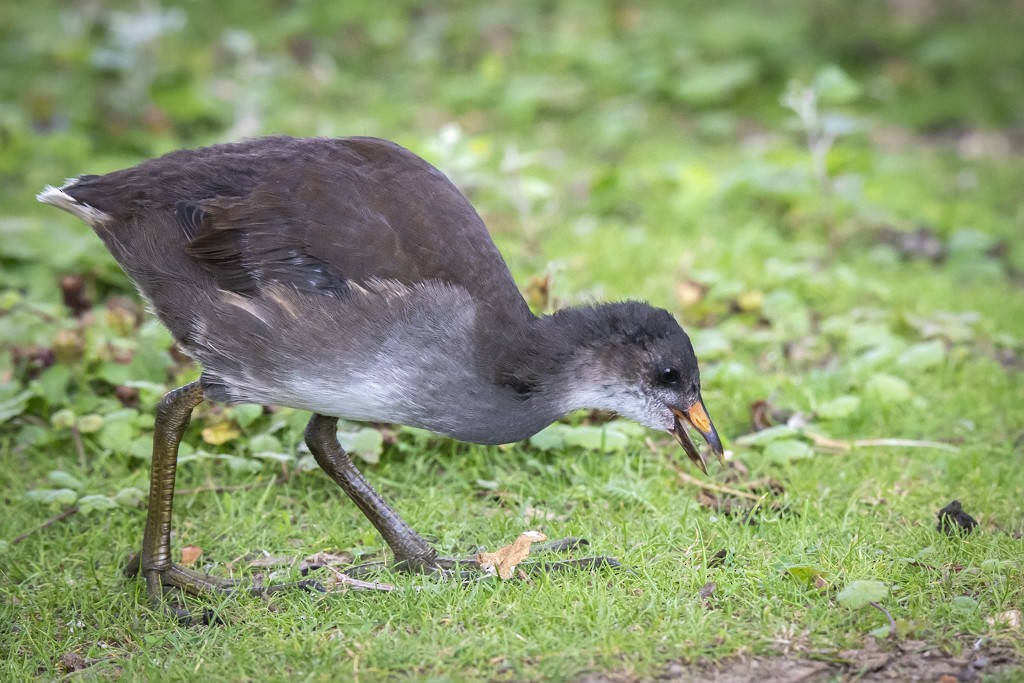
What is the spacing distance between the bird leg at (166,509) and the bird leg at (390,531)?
0.40 meters

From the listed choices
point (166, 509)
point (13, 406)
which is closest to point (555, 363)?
point (166, 509)

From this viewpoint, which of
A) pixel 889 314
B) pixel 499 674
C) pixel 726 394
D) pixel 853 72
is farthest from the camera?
pixel 853 72

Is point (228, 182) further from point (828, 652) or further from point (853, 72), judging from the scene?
point (853, 72)

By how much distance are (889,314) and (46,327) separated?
3.63 metres

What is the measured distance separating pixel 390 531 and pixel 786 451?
1464 mm

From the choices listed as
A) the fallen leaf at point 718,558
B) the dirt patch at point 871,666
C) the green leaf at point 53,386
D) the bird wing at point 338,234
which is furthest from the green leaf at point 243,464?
the dirt patch at point 871,666

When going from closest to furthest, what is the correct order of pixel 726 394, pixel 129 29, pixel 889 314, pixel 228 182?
1. pixel 228 182
2. pixel 726 394
3. pixel 889 314
4. pixel 129 29

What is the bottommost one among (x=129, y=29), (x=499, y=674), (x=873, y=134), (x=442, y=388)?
(x=499, y=674)

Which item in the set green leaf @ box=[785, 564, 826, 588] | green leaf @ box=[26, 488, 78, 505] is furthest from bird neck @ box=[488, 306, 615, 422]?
green leaf @ box=[26, 488, 78, 505]

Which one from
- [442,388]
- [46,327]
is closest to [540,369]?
[442,388]

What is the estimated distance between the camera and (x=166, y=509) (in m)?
3.69

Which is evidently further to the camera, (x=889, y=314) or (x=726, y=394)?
(x=889, y=314)

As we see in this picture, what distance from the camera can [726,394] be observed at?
15.6ft

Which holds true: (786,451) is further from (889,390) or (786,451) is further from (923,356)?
(923,356)
